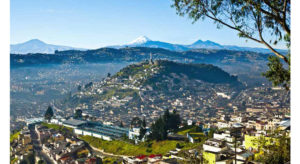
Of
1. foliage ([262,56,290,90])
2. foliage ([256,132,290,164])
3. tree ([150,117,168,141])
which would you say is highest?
foliage ([262,56,290,90])

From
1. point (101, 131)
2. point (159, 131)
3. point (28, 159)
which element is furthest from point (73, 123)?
point (159, 131)

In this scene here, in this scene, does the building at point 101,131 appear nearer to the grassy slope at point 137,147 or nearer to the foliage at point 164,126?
the grassy slope at point 137,147

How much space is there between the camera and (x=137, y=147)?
22938mm

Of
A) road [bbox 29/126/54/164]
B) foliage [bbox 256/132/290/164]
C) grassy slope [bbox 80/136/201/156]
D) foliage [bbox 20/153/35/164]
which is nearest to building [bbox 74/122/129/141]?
grassy slope [bbox 80/136/201/156]

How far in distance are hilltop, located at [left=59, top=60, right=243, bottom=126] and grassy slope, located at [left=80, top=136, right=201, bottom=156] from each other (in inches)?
710

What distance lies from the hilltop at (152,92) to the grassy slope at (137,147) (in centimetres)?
1804

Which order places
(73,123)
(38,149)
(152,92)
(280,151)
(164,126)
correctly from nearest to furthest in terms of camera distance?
(280,151) < (164,126) < (38,149) < (73,123) < (152,92)

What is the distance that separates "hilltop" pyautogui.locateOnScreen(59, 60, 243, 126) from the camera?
55.9 metres

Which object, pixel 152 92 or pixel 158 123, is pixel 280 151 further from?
pixel 152 92

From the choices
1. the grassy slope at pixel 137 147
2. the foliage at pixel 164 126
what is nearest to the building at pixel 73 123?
the grassy slope at pixel 137 147

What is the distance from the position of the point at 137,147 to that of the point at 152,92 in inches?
1764

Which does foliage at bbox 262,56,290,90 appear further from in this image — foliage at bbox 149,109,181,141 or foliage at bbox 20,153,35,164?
foliage at bbox 20,153,35,164

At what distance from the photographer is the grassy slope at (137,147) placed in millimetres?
20875

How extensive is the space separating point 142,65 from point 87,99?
81.5 feet
